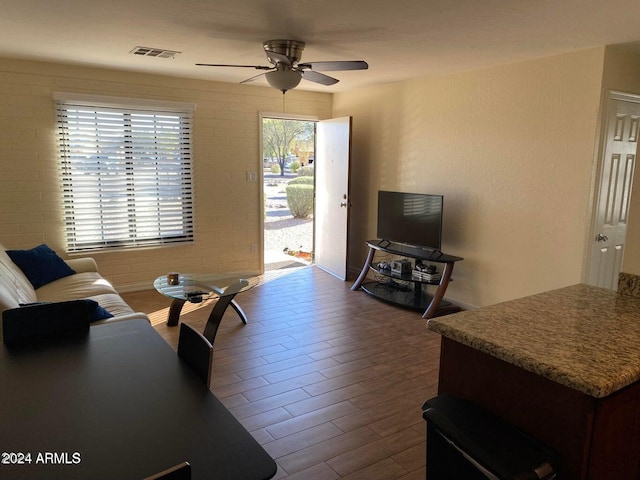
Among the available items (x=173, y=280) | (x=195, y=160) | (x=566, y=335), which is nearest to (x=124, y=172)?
(x=195, y=160)

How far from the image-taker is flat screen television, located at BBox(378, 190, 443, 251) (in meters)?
4.41

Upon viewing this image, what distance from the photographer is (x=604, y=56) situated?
10.8ft

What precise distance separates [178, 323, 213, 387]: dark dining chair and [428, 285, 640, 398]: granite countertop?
78 cm

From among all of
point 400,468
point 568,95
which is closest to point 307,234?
point 568,95

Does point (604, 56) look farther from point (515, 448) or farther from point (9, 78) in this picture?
point (9, 78)

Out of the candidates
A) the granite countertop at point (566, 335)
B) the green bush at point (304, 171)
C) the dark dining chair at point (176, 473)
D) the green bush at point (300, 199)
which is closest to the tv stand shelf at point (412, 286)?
the granite countertop at point (566, 335)

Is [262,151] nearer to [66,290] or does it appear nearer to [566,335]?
[66,290]

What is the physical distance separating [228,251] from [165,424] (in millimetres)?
4523

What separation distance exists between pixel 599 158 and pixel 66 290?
14.0 feet

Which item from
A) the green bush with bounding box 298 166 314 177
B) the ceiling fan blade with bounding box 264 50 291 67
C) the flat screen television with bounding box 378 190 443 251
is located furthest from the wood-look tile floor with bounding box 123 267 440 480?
the green bush with bounding box 298 166 314 177

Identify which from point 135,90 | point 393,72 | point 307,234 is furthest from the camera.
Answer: point 307,234

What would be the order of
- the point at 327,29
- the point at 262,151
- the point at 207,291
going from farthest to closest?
1. the point at 262,151
2. the point at 207,291
3. the point at 327,29

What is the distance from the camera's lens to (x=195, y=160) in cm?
523

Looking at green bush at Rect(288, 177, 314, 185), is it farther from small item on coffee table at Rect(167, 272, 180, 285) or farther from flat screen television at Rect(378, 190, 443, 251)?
small item on coffee table at Rect(167, 272, 180, 285)
